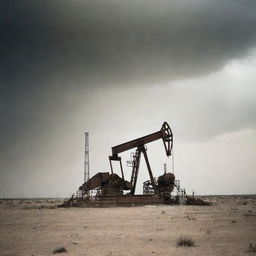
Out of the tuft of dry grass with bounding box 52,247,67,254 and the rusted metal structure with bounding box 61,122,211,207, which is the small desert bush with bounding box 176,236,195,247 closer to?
the tuft of dry grass with bounding box 52,247,67,254

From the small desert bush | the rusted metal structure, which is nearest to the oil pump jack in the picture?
the rusted metal structure

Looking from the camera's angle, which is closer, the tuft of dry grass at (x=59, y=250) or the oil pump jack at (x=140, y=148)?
the tuft of dry grass at (x=59, y=250)

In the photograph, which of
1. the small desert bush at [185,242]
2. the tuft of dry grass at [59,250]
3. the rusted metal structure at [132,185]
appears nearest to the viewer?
the tuft of dry grass at [59,250]

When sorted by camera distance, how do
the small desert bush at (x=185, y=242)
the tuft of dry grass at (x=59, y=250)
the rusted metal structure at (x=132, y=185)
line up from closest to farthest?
the tuft of dry grass at (x=59, y=250) → the small desert bush at (x=185, y=242) → the rusted metal structure at (x=132, y=185)

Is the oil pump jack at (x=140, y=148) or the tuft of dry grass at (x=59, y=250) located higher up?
the oil pump jack at (x=140, y=148)

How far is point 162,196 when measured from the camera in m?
27.4

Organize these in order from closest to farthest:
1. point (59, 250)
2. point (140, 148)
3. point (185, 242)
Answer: point (59, 250)
point (185, 242)
point (140, 148)

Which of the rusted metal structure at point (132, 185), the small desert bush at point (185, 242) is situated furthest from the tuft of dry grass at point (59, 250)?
the rusted metal structure at point (132, 185)

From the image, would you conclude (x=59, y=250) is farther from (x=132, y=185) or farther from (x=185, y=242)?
(x=132, y=185)

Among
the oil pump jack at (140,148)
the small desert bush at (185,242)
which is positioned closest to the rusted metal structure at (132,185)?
the oil pump jack at (140,148)

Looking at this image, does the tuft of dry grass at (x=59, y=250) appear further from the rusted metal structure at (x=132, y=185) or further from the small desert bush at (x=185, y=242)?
the rusted metal structure at (x=132, y=185)

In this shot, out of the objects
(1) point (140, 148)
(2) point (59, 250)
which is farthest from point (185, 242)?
(1) point (140, 148)

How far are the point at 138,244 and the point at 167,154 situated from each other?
18.4 metres

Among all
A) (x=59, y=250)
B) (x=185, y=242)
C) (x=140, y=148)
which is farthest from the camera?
(x=140, y=148)
